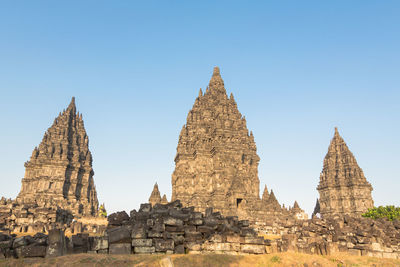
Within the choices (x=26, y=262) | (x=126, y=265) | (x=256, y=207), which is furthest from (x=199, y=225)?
(x=256, y=207)

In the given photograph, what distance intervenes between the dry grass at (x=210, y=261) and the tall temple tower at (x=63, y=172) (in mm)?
39638

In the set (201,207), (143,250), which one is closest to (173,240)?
(143,250)

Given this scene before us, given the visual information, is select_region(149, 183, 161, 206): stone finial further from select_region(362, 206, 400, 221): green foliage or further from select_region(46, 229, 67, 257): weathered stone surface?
select_region(46, 229, 67, 257): weathered stone surface

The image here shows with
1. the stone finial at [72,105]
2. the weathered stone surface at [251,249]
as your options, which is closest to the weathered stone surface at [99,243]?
the weathered stone surface at [251,249]

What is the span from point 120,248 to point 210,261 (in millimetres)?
3236

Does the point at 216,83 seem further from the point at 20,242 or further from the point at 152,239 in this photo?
the point at 20,242

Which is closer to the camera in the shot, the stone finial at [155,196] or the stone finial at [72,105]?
the stone finial at [155,196]

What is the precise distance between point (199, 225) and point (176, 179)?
35.2 metres

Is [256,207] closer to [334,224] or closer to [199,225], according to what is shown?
[334,224]

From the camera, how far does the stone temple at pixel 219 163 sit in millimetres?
39219

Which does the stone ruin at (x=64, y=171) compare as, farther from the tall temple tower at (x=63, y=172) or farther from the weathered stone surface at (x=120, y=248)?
the weathered stone surface at (x=120, y=248)

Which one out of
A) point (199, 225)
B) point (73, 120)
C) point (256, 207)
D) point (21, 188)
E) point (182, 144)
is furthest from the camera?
point (73, 120)

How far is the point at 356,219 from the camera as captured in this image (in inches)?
725

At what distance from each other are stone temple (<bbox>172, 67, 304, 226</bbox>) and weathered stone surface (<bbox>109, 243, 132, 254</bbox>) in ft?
88.8
